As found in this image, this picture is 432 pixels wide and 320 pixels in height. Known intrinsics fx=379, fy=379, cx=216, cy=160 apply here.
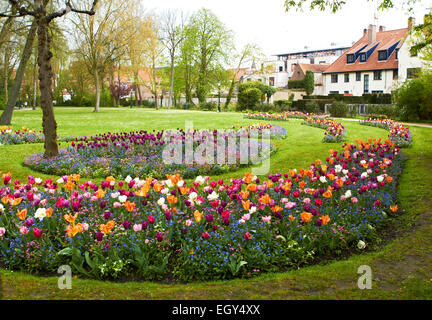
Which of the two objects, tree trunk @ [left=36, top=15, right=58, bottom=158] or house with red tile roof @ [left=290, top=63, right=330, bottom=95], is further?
Answer: house with red tile roof @ [left=290, top=63, right=330, bottom=95]

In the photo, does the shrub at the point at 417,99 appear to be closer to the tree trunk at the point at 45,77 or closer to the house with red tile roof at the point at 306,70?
the tree trunk at the point at 45,77

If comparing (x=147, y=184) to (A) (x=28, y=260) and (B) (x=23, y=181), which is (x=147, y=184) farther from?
(B) (x=23, y=181)

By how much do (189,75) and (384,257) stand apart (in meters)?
51.7

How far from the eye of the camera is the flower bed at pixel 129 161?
28.3 feet

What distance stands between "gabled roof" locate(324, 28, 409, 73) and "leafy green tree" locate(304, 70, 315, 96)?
23.8ft

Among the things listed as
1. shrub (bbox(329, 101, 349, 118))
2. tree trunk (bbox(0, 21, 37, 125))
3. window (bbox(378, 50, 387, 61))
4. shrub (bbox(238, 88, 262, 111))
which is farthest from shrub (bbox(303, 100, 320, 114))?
tree trunk (bbox(0, 21, 37, 125))

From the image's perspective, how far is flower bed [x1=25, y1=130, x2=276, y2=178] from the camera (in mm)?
8617

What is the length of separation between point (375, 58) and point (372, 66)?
1332mm

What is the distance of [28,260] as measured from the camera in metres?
4.10

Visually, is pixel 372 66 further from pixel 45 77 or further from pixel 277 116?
pixel 45 77

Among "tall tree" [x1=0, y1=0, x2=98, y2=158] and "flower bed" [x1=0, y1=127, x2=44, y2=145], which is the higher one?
"tall tree" [x1=0, y1=0, x2=98, y2=158]

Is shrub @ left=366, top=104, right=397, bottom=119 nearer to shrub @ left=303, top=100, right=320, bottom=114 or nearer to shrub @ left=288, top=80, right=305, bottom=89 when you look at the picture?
shrub @ left=303, top=100, right=320, bottom=114

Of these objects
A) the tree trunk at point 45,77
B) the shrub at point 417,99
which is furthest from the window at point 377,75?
the tree trunk at point 45,77
